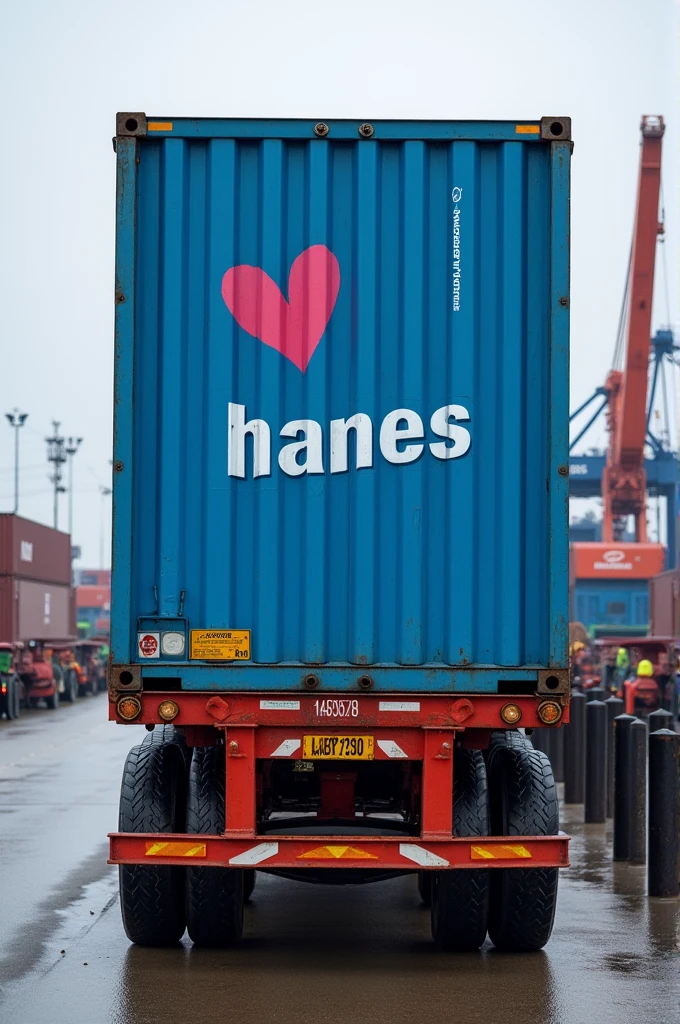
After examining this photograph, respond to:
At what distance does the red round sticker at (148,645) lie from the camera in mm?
8031

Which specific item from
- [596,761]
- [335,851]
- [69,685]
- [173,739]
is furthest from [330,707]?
[69,685]

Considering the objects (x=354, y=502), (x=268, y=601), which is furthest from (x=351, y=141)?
(x=268, y=601)

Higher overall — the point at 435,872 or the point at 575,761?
the point at 435,872

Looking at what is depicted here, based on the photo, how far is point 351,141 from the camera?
8297mm

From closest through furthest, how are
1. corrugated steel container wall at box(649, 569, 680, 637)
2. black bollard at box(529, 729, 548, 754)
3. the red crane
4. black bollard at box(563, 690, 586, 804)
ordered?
1. black bollard at box(563, 690, 586, 804)
2. black bollard at box(529, 729, 548, 754)
3. corrugated steel container wall at box(649, 569, 680, 637)
4. the red crane

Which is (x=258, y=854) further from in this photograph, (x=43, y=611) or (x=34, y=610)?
(x=43, y=611)

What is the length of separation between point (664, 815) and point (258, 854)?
11.3 ft

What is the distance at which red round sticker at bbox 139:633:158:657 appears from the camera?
803cm

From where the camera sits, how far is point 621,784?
38.1 ft

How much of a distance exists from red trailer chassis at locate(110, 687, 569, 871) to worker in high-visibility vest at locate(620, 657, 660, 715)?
22.0m

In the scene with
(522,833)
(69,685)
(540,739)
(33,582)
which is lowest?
(69,685)

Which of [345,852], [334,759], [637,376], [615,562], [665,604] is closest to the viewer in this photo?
[345,852]

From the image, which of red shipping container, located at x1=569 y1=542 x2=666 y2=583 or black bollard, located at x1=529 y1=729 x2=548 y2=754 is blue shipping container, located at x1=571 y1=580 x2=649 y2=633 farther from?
black bollard, located at x1=529 y1=729 x2=548 y2=754

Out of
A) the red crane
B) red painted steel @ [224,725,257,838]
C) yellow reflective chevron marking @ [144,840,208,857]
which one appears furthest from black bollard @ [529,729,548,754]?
the red crane
